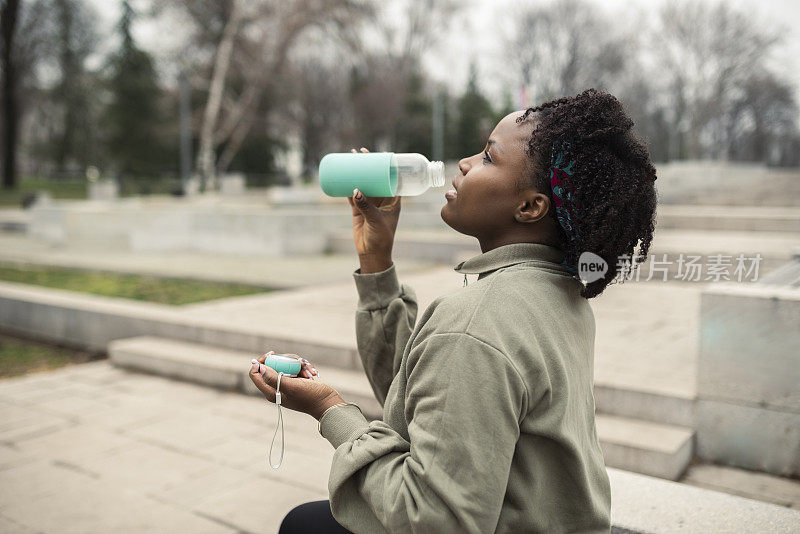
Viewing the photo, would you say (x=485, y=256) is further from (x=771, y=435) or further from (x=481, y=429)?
(x=771, y=435)

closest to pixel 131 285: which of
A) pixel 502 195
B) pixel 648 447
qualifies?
pixel 648 447

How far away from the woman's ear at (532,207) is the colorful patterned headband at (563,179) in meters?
0.02

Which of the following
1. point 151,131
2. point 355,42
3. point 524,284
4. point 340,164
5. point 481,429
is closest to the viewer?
point 481,429

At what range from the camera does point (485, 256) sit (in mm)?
1473

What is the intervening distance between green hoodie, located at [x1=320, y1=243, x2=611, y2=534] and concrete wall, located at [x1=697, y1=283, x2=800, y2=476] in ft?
8.74

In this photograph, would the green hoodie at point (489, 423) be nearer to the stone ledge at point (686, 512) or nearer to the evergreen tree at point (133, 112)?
the stone ledge at point (686, 512)

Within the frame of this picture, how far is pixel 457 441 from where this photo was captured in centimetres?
120

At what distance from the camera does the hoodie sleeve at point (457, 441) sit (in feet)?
3.95

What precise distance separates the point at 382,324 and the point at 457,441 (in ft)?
2.61

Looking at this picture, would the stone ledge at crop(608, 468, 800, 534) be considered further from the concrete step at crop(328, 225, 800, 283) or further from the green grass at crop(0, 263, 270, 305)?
the green grass at crop(0, 263, 270, 305)

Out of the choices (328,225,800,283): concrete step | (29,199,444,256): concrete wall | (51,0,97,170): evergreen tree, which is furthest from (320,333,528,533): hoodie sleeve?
(51,0,97,170): evergreen tree

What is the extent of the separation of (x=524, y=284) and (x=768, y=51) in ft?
184

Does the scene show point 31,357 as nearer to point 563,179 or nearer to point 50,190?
point 563,179

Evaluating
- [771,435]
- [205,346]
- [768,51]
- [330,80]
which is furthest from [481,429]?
[768,51]
